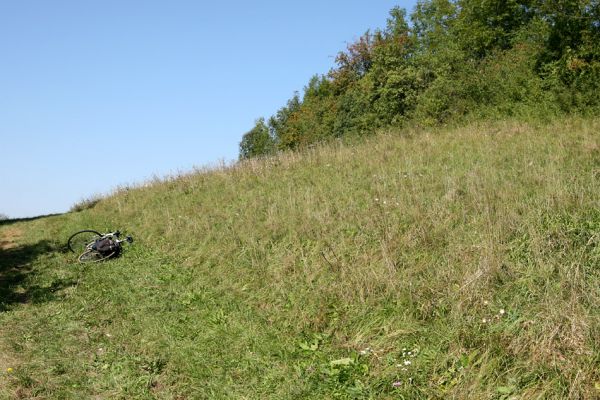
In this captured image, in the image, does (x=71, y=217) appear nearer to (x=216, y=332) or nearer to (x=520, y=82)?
(x=216, y=332)

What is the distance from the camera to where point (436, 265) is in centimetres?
562

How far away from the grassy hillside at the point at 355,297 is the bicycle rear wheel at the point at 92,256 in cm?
44

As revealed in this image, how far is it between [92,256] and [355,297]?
745cm

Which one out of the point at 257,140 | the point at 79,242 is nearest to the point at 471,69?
the point at 79,242

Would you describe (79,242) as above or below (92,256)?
above

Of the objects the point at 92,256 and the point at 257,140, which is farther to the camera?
the point at 257,140

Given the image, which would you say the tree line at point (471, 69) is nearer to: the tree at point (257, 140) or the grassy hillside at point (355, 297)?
the grassy hillside at point (355, 297)

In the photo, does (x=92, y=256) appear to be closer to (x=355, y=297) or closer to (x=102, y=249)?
(x=102, y=249)

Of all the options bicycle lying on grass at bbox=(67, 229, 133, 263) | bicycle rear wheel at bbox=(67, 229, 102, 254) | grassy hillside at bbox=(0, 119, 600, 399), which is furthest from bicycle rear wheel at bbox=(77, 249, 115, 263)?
bicycle rear wheel at bbox=(67, 229, 102, 254)

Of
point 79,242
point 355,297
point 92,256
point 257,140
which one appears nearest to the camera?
point 355,297

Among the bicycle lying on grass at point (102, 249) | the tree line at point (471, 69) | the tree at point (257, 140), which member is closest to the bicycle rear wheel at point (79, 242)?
the bicycle lying on grass at point (102, 249)

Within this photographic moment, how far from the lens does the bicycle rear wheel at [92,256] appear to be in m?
10.6

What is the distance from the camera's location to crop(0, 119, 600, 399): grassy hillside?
13.7 ft

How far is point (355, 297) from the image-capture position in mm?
5609
